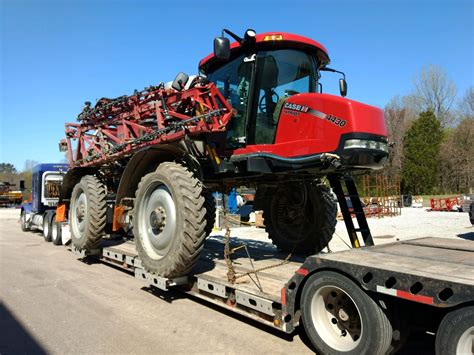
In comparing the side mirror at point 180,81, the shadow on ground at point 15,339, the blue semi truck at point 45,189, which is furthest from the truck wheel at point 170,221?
the blue semi truck at point 45,189

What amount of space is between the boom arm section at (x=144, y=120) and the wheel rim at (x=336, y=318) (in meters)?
2.60

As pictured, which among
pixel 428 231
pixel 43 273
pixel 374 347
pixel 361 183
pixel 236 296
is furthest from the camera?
pixel 361 183

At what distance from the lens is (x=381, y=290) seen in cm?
294

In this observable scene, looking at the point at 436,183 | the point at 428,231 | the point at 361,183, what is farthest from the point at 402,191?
the point at 428,231

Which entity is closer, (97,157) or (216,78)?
(216,78)

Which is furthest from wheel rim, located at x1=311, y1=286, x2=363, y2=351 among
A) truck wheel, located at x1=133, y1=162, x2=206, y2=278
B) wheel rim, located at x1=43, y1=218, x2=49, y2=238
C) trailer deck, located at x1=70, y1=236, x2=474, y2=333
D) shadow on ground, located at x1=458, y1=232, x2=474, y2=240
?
wheel rim, located at x1=43, y1=218, x2=49, y2=238

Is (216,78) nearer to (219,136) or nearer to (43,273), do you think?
(219,136)

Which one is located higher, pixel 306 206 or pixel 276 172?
pixel 276 172

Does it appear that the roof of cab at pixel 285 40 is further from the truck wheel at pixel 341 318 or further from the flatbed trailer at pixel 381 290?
the truck wheel at pixel 341 318

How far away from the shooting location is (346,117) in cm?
434

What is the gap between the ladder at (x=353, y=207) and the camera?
17.1 feet

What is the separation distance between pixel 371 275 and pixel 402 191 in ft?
136

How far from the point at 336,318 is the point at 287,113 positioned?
2.53 meters

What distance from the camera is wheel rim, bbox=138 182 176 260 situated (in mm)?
5436
